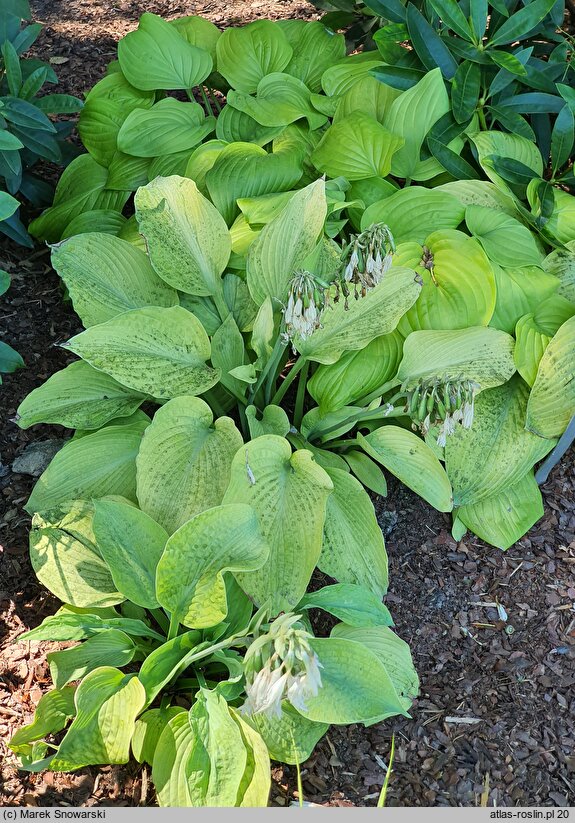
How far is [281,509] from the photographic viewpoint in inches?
67.4

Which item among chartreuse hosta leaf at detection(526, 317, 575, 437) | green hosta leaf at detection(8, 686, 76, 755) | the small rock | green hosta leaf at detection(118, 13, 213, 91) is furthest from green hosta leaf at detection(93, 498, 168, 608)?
green hosta leaf at detection(118, 13, 213, 91)

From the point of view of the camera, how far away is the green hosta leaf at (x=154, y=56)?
2.49 meters

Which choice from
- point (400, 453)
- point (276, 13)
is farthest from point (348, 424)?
point (276, 13)

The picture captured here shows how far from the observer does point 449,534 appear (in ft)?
6.82

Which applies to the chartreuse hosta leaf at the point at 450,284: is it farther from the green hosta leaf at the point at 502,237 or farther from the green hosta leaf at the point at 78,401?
the green hosta leaf at the point at 78,401

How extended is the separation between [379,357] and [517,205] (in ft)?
2.23

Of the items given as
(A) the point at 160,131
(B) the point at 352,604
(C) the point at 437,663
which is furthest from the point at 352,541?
(A) the point at 160,131

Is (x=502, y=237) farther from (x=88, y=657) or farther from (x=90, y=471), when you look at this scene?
(x=88, y=657)

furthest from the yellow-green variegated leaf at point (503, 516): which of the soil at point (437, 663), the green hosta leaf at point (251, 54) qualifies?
the green hosta leaf at point (251, 54)

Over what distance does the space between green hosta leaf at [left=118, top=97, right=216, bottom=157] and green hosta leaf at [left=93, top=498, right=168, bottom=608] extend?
1308mm

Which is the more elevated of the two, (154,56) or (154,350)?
(154,56)

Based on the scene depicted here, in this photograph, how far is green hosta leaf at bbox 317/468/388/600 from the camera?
1.80 m

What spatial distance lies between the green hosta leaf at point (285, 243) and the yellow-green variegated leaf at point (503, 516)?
2.54 feet

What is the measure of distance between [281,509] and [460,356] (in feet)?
2.07
